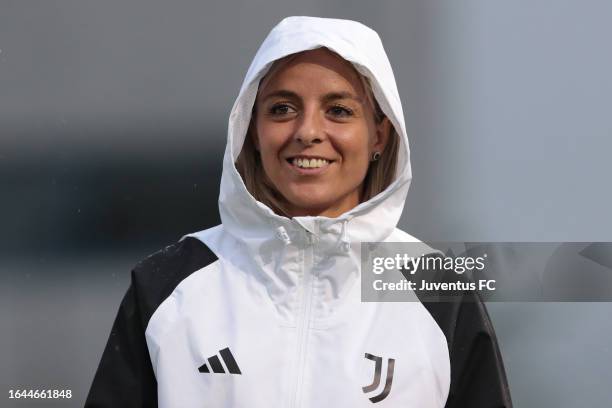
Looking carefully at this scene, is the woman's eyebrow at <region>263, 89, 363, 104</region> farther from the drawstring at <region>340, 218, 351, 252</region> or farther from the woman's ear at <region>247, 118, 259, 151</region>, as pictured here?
the drawstring at <region>340, 218, 351, 252</region>

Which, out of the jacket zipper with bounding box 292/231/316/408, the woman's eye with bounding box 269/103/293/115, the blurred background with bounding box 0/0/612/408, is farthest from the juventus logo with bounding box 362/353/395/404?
the blurred background with bounding box 0/0/612/408

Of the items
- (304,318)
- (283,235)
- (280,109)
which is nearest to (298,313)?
(304,318)

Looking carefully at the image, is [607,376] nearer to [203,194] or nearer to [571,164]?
[571,164]

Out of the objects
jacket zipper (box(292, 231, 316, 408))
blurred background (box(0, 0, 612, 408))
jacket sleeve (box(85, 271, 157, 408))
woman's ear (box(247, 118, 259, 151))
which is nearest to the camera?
jacket zipper (box(292, 231, 316, 408))

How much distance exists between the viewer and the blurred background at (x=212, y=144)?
2.29 meters

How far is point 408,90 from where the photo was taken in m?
2.33

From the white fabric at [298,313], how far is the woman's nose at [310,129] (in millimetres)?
→ 119

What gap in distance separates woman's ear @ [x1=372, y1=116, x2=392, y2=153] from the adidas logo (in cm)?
47

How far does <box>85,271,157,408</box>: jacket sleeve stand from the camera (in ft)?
5.81

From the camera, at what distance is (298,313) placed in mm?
1727

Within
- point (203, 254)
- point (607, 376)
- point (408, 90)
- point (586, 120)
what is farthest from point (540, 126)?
point (203, 254)

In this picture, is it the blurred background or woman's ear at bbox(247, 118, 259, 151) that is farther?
the blurred background

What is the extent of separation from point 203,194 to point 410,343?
0.85m

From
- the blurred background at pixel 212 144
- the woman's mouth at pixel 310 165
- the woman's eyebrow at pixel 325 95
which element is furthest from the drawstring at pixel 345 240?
the blurred background at pixel 212 144
